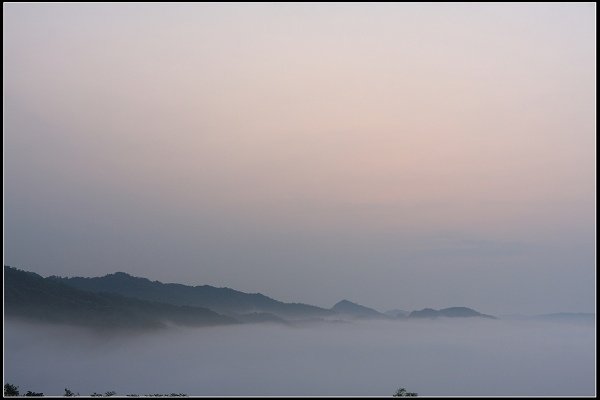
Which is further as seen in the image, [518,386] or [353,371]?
[353,371]

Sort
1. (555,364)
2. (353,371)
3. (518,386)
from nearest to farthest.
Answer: (518,386)
(353,371)
(555,364)

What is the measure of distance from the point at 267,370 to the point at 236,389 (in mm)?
34715

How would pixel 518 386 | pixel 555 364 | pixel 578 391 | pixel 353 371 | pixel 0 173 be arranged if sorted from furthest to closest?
1. pixel 555 364
2. pixel 353 371
3. pixel 518 386
4. pixel 578 391
5. pixel 0 173

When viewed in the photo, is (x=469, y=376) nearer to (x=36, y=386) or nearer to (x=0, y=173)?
(x=36, y=386)

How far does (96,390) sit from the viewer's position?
632 ft

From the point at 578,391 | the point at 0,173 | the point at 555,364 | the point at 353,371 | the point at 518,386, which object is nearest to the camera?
the point at 0,173

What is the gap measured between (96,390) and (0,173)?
6454 inches

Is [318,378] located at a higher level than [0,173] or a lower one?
lower

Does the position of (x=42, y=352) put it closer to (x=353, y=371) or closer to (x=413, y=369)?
(x=353, y=371)

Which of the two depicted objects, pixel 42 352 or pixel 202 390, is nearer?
pixel 202 390

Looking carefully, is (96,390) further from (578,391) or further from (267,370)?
(578,391)

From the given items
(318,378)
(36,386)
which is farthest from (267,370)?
(36,386)

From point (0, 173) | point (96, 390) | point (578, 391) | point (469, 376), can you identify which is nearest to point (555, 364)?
point (469, 376)

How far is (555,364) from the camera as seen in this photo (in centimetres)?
19862
